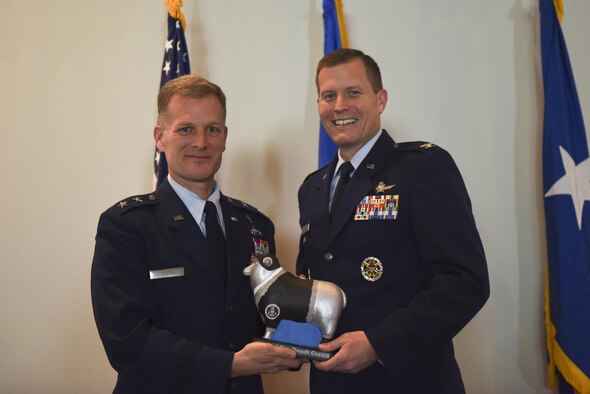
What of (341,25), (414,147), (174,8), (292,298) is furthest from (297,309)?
(174,8)

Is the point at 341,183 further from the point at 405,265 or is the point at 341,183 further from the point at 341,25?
the point at 341,25

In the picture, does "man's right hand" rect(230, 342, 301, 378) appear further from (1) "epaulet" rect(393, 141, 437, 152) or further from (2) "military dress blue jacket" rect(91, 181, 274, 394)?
(1) "epaulet" rect(393, 141, 437, 152)

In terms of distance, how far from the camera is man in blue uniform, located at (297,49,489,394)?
133cm

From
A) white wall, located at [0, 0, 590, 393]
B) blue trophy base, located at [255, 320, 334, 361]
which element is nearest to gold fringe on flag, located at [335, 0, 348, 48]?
white wall, located at [0, 0, 590, 393]

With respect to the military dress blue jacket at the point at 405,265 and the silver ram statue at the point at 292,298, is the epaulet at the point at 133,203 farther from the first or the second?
the military dress blue jacket at the point at 405,265

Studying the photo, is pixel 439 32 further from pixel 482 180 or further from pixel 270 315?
pixel 270 315

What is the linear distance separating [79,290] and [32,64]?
1.41 metres

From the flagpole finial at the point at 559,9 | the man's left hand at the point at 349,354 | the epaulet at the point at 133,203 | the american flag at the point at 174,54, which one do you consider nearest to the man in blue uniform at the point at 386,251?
the man's left hand at the point at 349,354

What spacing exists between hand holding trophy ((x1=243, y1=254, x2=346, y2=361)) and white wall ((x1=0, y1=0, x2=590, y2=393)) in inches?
53.9

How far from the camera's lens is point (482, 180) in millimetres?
2668

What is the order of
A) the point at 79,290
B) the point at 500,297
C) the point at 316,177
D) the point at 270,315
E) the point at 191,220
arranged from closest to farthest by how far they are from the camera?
the point at 270,315 → the point at 191,220 → the point at 316,177 → the point at 500,297 → the point at 79,290

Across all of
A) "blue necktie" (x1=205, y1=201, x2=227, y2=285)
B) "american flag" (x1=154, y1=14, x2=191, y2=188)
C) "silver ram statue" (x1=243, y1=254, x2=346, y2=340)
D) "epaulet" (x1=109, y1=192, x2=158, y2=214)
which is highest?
"american flag" (x1=154, y1=14, x2=191, y2=188)

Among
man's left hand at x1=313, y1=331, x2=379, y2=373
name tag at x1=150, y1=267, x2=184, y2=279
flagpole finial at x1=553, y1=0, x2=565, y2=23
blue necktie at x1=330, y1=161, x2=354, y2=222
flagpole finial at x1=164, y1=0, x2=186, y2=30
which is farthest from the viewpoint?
flagpole finial at x1=164, y1=0, x2=186, y2=30

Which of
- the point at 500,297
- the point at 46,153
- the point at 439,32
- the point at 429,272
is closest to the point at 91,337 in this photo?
the point at 46,153
